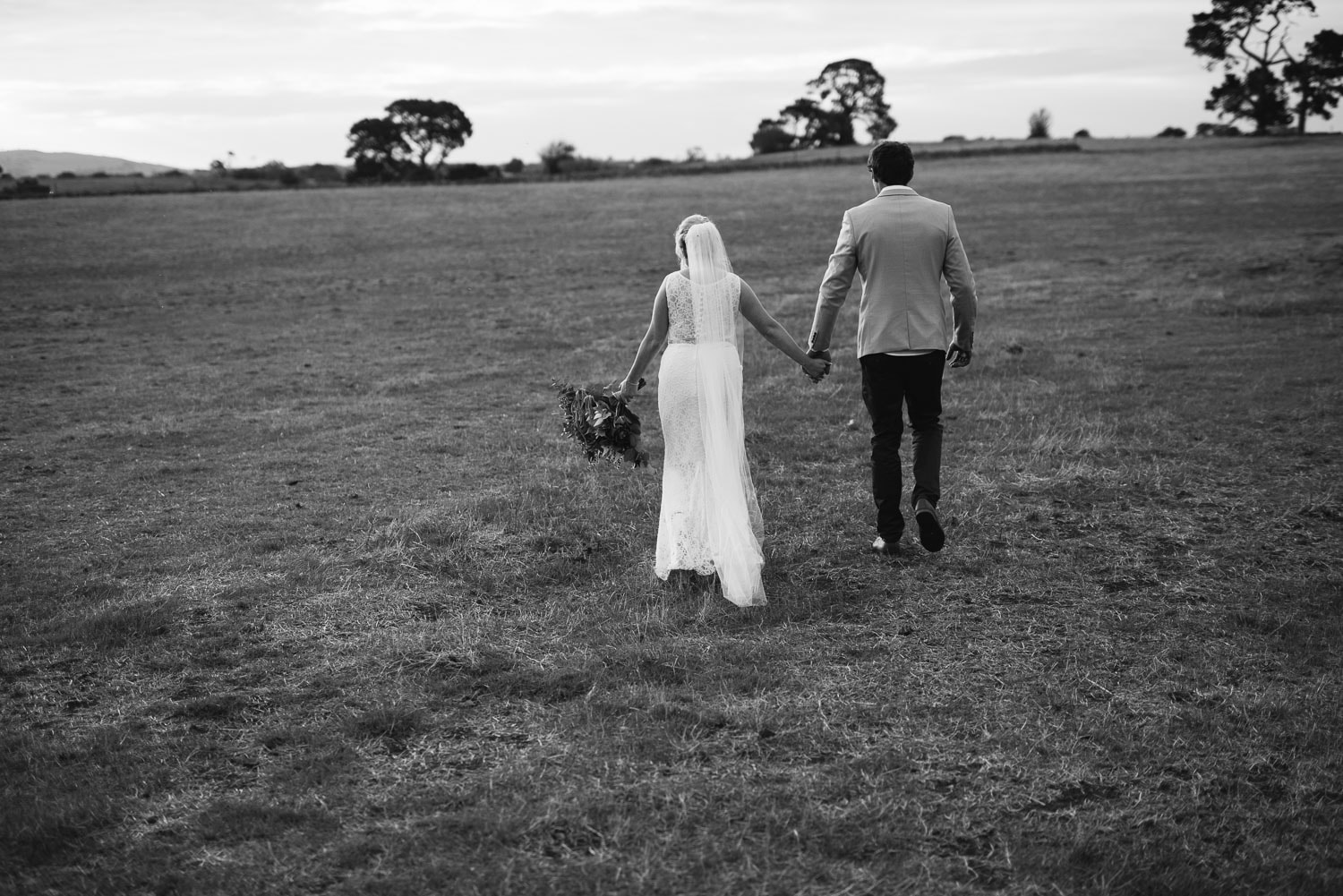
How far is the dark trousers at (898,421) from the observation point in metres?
7.18

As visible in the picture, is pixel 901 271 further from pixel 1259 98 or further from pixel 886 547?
pixel 1259 98

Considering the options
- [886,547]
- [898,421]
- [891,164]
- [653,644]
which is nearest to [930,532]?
[886,547]

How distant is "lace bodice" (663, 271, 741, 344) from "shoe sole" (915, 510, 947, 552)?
6.09ft

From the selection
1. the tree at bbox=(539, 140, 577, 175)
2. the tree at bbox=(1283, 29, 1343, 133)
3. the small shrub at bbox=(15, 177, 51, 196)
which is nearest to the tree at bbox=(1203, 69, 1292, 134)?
the tree at bbox=(1283, 29, 1343, 133)

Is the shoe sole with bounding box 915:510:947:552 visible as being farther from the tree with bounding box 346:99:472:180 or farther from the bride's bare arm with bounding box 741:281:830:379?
the tree with bounding box 346:99:472:180

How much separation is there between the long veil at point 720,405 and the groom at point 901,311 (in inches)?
29.1

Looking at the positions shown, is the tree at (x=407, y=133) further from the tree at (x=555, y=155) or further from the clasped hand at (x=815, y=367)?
the clasped hand at (x=815, y=367)

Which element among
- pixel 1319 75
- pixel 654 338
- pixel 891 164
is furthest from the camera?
pixel 1319 75

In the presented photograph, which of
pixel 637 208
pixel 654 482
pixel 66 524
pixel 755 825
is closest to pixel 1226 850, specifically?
pixel 755 825

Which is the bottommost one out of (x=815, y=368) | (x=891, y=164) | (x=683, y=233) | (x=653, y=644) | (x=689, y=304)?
(x=653, y=644)

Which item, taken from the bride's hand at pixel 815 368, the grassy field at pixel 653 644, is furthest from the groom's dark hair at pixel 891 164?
the grassy field at pixel 653 644

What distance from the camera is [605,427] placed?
720 centimetres

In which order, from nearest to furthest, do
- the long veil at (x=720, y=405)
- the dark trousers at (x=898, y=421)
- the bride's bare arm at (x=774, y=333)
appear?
the long veil at (x=720, y=405) → the bride's bare arm at (x=774, y=333) → the dark trousers at (x=898, y=421)

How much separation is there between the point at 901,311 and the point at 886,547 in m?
1.76
